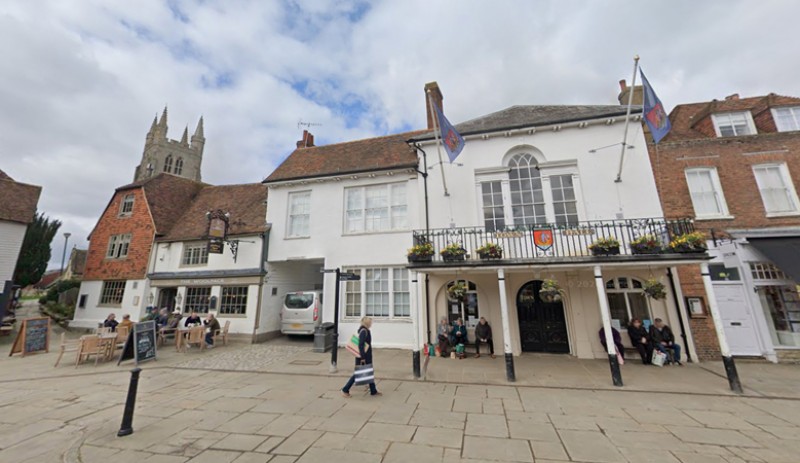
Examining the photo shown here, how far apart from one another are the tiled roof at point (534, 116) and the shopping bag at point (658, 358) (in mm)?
7767

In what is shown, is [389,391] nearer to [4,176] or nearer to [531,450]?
[531,450]

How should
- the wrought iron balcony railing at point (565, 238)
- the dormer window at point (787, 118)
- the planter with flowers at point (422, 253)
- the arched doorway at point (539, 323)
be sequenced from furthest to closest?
the dormer window at point (787, 118), the arched doorway at point (539, 323), the planter with flowers at point (422, 253), the wrought iron balcony railing at point (565, 238)

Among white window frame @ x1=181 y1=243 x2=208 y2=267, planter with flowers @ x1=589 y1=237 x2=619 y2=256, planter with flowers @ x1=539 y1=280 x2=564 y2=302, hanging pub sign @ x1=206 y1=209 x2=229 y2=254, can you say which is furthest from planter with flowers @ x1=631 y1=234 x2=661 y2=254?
white window frame @ x1=181 y1=243 x2=208 y2=267

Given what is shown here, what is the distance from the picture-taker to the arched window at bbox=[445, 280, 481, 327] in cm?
1067

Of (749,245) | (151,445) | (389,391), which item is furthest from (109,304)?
(749,245)

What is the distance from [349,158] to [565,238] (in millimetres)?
10091

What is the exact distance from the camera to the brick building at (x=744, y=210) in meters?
9.10

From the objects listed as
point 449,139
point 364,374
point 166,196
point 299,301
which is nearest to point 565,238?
point 449,139

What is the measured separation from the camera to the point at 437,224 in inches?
438

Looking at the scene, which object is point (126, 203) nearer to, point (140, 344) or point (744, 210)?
point (140, 344)

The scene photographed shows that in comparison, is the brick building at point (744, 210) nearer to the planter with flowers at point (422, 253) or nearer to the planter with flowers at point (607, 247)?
the planter with flowers at point (607, 247)

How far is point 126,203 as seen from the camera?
1738 cm

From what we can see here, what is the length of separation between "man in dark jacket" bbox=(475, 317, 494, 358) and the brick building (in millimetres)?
6097

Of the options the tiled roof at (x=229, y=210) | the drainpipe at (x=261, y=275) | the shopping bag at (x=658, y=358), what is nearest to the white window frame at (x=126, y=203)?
the tiled roof at (x=229, y=210)
